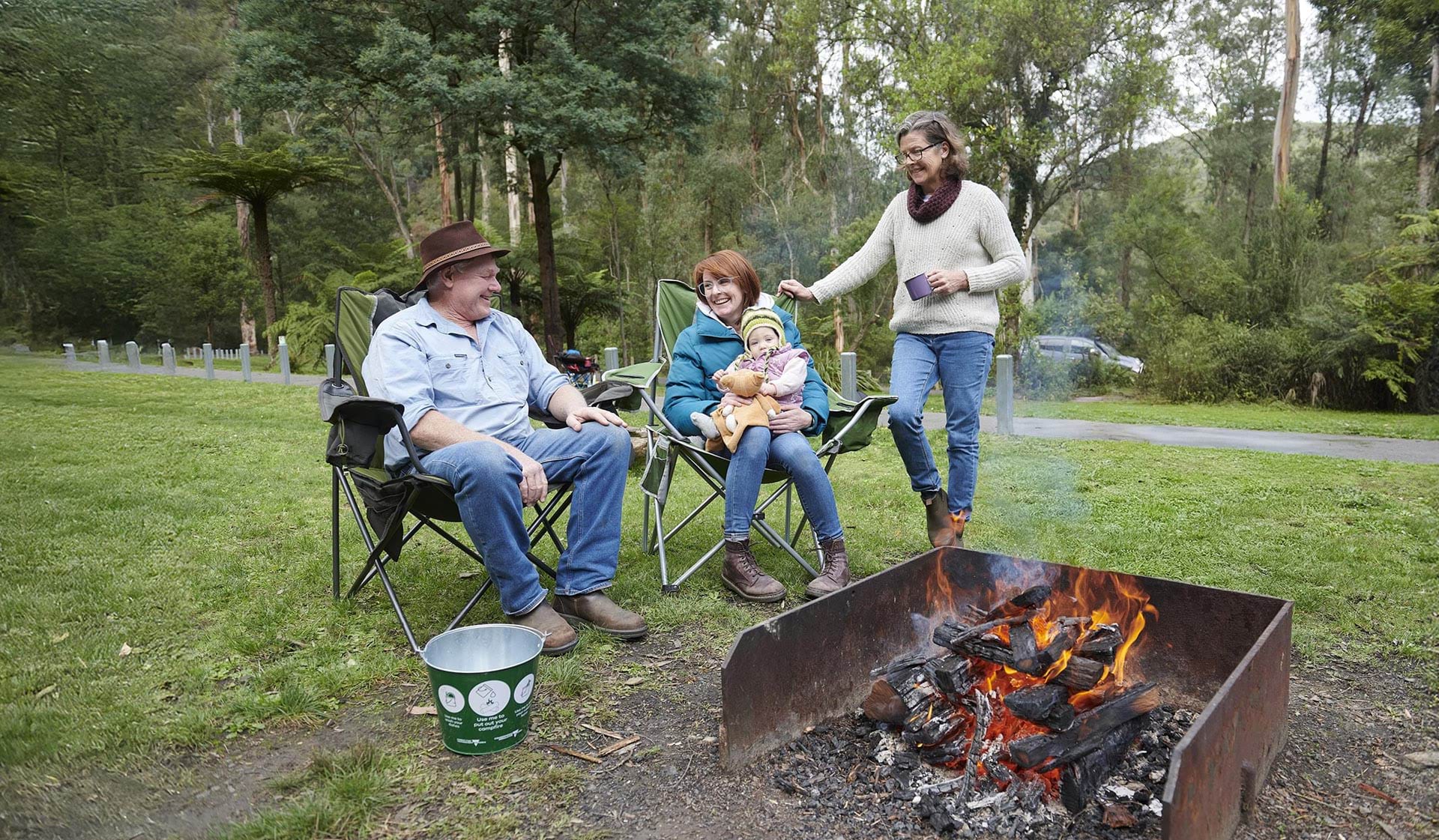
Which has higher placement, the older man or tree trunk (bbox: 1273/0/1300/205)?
tree trunk (bbox: 1273/0/1300/205)

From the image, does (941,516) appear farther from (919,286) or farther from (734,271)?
(734,271)

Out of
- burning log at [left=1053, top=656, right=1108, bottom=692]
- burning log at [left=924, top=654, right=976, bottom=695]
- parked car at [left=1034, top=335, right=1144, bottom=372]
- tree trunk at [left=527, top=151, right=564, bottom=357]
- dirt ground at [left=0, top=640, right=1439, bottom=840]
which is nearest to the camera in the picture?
dirt ground at [left=0, top=640, right=1439, bottom=840]

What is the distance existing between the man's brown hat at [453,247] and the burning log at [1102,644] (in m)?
1.91

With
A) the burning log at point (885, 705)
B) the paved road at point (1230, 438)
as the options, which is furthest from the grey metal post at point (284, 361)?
the burning log at point (885, 705)

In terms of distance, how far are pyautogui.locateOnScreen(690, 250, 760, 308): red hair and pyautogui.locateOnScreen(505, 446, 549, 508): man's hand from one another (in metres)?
1.03

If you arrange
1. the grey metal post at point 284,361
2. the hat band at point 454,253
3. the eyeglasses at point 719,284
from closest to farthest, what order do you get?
1. the hat band at point 454,253
2. the eyeglasses at point 719,284
3. the grey metal post at point 284,361

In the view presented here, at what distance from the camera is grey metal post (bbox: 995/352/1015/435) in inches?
267

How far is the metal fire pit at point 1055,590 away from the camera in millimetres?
1486

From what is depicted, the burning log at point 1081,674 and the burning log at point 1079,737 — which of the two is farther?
the burning log at point 1081,674

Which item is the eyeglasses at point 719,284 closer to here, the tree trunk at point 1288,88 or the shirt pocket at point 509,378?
the shirt pocket at point 509,378

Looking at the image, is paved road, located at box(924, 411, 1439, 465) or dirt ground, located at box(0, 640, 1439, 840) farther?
paved road, located at box(924, 411, 1439, 465)

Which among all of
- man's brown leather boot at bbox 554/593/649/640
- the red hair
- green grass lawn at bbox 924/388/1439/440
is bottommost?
man's brown leather boot at bbox 554/593/649/640

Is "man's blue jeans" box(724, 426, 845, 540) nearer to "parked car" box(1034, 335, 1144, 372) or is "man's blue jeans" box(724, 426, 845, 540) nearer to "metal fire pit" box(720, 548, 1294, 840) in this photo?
"metal fire pit" box(720, 548, 1294, 840)

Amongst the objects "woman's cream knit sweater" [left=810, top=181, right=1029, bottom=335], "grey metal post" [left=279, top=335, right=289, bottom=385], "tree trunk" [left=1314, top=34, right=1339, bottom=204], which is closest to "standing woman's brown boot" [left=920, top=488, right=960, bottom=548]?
"woman's cream knit sweater" [left=810, top=181, right=1029, bottom=335]
